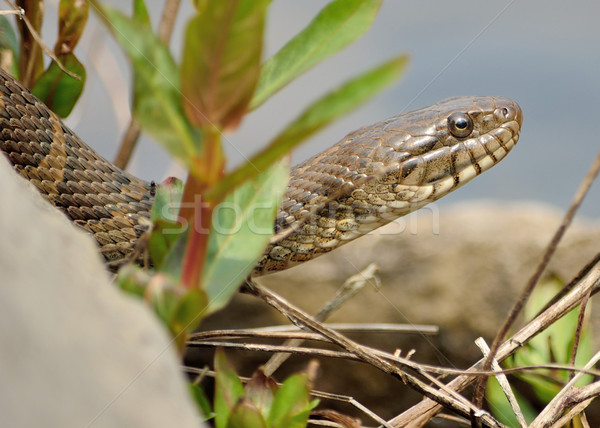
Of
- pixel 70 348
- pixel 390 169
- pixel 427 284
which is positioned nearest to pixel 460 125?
pixel 390 169

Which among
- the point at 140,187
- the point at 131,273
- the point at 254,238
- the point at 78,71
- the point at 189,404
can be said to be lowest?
the point at 189,404

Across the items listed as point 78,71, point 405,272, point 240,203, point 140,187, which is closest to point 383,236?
point 405,272

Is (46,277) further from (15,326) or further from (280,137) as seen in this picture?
(280,137)

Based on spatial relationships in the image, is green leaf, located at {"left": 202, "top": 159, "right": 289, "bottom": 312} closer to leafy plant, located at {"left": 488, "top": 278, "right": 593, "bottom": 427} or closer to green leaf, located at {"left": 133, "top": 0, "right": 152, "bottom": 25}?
green leaf, located at {"left": 133, "top": 0, "right": 152, "bottom": 25}

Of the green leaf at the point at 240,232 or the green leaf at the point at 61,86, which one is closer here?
the green leaf at the point at 240,232

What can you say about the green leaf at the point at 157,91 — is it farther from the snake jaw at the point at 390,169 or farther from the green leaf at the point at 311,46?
the snake jaw at the point at 390,169

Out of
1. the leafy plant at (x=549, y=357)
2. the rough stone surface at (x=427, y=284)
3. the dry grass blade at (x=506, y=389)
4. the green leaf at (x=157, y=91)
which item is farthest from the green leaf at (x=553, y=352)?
the rough stone surface at (x=427, y=284)
